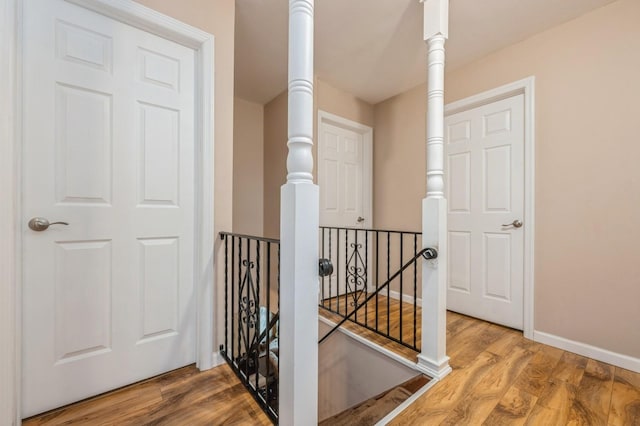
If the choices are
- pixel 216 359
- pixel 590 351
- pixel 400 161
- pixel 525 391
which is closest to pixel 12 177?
pixel 216 359

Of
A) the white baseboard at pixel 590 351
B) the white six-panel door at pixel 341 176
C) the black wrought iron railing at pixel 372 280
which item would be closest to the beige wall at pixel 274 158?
the white six-panel door at pixel 341 176

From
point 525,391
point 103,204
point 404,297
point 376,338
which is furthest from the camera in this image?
point 404,297

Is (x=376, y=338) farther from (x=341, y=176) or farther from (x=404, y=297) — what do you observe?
(x=341, y=176)

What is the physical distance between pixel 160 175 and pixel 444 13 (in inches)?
78.6

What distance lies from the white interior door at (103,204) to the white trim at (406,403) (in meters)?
1.14

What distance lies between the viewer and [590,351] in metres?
1.78

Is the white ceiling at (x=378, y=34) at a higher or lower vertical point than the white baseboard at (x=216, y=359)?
higher

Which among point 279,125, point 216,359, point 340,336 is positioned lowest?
point 340,336

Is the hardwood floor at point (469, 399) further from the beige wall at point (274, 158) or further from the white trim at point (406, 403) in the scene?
the beige wall at point (274, 158)

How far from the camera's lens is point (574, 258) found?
188 centimetres

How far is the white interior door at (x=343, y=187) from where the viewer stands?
292cm

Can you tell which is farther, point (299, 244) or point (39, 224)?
point (39, 224)

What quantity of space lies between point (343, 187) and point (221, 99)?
1.76 metres

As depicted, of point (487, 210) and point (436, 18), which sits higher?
point (436, 18)
